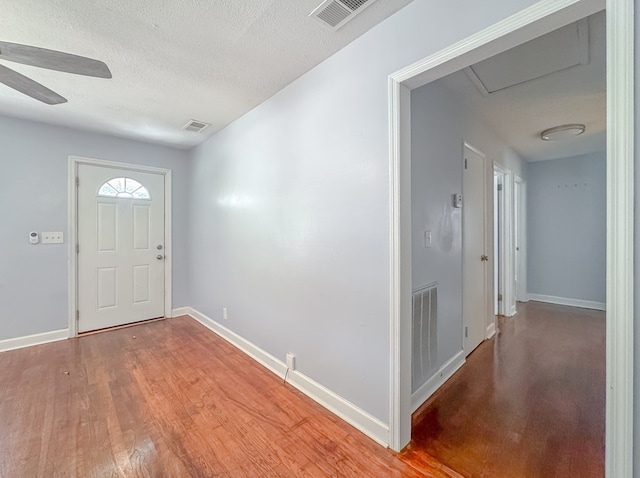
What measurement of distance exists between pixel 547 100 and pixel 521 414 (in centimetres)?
266

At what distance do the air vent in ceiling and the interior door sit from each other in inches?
109

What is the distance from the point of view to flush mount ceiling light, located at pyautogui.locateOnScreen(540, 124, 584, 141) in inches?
122

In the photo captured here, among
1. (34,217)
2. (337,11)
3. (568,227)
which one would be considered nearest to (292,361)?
(337,11)

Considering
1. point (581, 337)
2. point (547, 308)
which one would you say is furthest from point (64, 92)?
point (547, 308)

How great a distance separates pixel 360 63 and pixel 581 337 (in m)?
3.84

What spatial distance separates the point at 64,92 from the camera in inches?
92.0

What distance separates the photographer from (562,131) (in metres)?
3.14

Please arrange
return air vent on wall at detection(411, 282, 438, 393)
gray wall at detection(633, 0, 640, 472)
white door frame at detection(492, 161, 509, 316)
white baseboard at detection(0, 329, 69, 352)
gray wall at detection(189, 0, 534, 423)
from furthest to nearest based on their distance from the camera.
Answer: white door frame at detection(492, 161, 509, 316) → white baseboard at detection(0, 329, 69, 352) → return air vent on wall at detection(411, 282, 438, 393) → gray wall at detection(189, 0, 534, 423) → gray wall at detection(633, 0, 640, 472)

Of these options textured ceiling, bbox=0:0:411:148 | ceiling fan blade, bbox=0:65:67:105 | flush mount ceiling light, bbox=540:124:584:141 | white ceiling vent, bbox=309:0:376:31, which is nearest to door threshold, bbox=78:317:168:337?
textured ceiling, bbox=0:0:411:148

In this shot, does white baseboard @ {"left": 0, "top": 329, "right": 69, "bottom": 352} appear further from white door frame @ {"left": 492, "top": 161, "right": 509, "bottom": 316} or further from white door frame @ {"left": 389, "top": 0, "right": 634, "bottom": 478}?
white door frame @ {"left": 492, "top": 161, "right": 509, "bottom": 316}

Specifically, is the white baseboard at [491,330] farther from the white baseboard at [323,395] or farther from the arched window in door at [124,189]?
the arched window in door at [124,189]

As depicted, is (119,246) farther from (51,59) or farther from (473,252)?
(473,252)

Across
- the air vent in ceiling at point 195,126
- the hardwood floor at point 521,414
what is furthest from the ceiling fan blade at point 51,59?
the hardwood floor at point 521,414

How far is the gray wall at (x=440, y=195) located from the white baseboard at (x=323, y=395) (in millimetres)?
842
